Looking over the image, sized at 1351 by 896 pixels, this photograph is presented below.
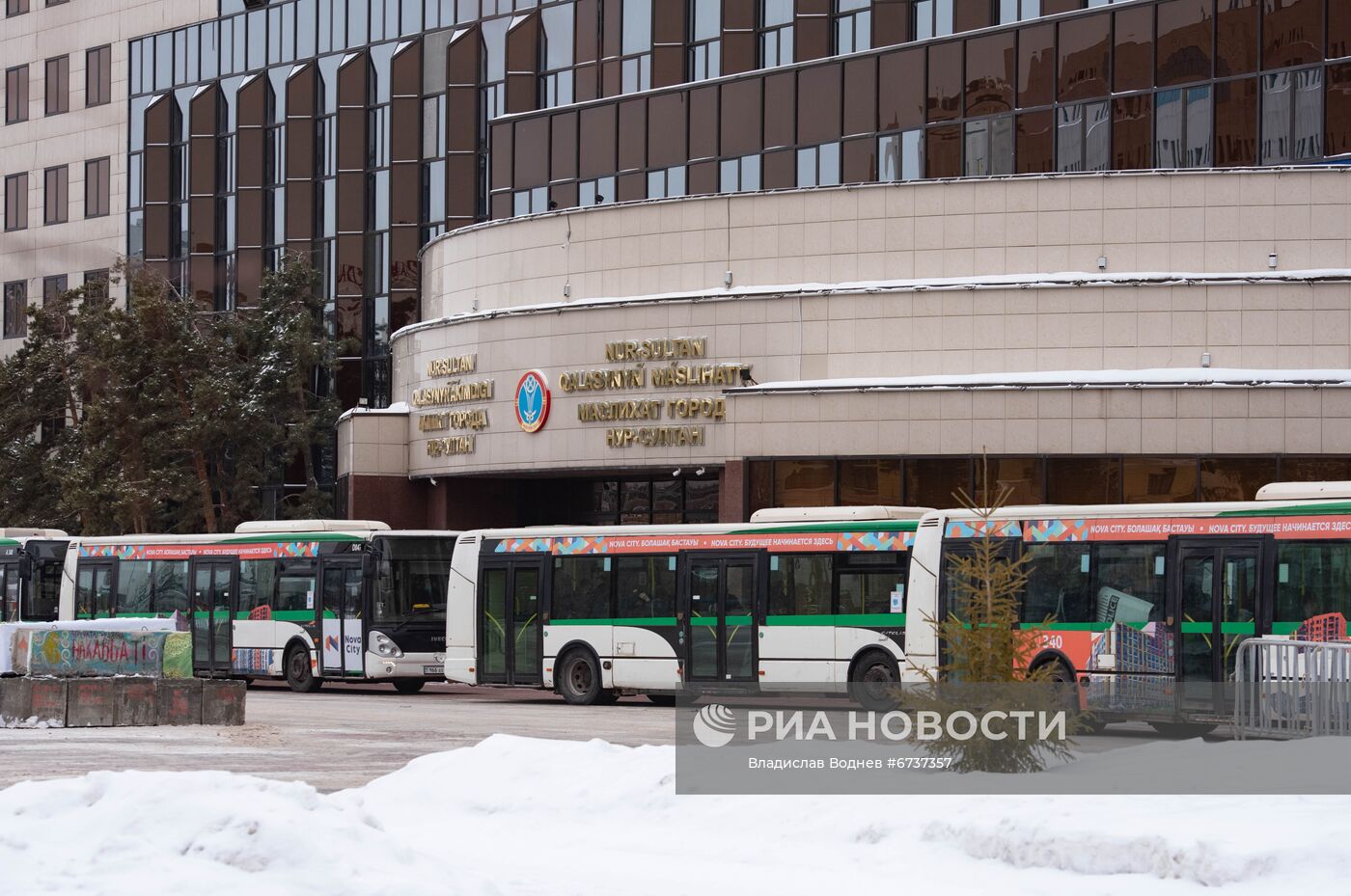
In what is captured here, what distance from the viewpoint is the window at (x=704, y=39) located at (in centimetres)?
5241

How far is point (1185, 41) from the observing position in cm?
4062

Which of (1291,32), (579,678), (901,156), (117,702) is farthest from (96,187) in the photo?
(117,702)

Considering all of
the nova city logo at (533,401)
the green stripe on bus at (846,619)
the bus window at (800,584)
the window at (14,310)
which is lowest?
the green stripe on bus at (846,619)

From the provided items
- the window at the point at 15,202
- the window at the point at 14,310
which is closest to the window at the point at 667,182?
the window at the point at 14,310

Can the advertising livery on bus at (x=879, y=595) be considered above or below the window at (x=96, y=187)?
below

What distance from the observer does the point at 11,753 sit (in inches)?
798

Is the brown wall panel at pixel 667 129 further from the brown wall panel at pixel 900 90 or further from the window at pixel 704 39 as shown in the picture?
the brown wall panel at pixel 900 90

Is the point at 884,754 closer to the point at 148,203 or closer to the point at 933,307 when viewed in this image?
the point at 933,307

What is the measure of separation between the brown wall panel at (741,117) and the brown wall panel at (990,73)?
5.81m

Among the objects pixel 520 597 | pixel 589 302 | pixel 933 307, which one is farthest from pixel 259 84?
pixel 520 597

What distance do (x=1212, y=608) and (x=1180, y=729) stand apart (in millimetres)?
2347

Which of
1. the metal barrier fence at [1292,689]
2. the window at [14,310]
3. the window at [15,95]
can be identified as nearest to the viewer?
the metal barrier fence at [1292,689]

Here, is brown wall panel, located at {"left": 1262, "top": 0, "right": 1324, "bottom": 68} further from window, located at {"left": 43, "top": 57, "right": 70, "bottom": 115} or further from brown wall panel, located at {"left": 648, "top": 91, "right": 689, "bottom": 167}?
window, located at {"left": 43, "top": 57, "right": 70, "bottom": 115}

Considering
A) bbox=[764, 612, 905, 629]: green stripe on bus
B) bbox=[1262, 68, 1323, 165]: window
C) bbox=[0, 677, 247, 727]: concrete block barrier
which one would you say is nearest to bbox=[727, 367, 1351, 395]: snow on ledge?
bbox=[1262, 68, 1323, 165]: window
